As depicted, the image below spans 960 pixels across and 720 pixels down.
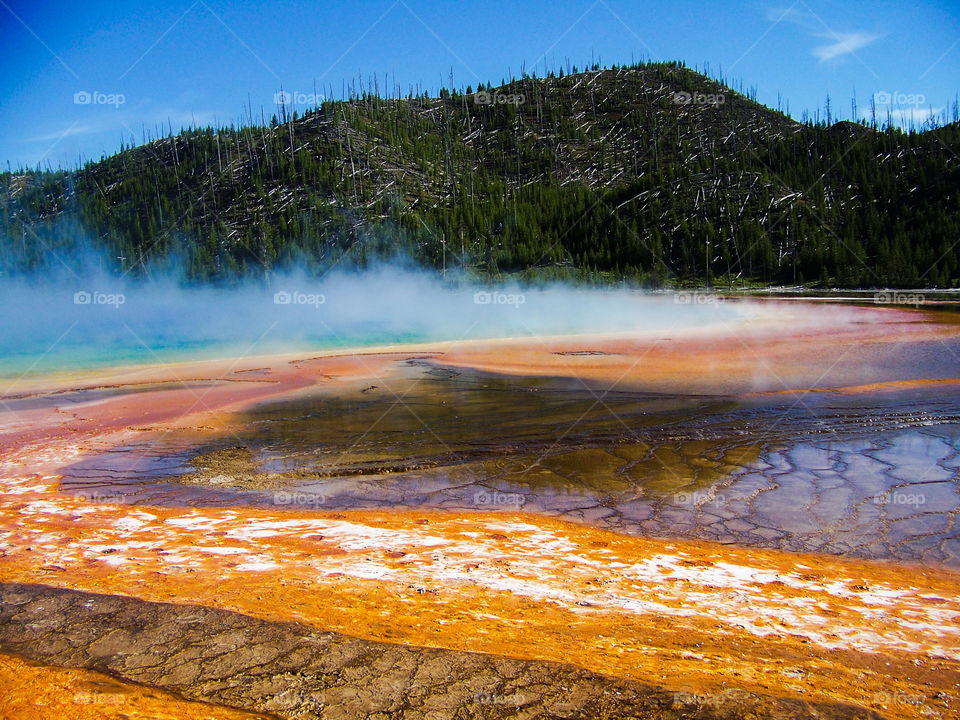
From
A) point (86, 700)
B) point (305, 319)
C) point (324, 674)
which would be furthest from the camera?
point (305, 319)

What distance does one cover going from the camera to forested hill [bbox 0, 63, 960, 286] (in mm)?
65438

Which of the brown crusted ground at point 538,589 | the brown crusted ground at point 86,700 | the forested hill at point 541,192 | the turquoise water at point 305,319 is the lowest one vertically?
the brown crusted ground at point 538,589

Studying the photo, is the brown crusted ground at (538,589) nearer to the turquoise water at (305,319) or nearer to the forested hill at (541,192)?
the turquoise water at (305,319)

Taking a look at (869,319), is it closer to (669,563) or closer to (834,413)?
(834,413)

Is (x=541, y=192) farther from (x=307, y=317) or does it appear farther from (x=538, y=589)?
(x=538, y=589)

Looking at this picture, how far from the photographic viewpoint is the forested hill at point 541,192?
215ft

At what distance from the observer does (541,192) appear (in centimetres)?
9675

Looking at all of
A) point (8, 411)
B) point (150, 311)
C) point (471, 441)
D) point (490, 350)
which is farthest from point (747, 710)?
point (150, 311)

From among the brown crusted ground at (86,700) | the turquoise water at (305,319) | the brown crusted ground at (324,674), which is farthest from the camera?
the turquoise water at (305,319)

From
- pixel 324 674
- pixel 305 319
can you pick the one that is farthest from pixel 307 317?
pixel 324 674

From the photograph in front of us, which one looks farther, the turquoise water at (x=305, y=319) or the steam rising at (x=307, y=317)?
the steam rising at (x=307, y=317)

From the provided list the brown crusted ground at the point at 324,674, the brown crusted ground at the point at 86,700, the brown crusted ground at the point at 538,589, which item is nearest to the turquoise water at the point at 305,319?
the brown crusted ground at the point at 538,589

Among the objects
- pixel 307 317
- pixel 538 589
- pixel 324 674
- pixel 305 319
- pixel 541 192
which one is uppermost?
pixel 541 192

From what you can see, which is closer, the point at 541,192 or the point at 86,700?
the point at 86,700
